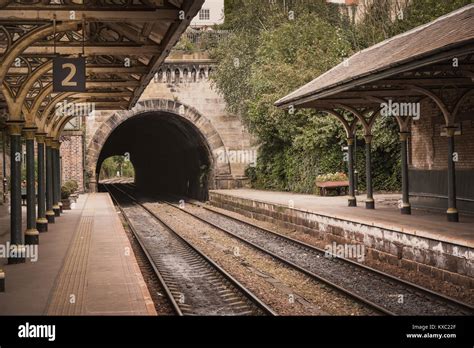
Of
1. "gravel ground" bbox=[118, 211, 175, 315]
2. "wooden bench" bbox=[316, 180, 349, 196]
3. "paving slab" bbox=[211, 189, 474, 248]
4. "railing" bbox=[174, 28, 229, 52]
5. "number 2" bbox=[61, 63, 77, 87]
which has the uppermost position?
"railing" bbox=[174, 28, 229, 52]

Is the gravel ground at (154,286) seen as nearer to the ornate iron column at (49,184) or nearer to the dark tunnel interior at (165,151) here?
the ornate iron column at (49,184)

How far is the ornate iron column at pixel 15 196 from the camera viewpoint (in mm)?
10102

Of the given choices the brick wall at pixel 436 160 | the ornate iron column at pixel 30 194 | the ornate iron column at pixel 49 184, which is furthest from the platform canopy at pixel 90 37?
the brick wall at pixel 436 160

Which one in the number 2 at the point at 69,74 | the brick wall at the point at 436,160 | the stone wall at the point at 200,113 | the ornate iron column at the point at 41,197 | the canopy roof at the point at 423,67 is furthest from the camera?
the stone wall at the point at 200,113

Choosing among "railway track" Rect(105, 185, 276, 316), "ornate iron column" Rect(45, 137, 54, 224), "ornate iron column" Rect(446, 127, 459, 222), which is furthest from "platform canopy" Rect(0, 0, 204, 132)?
"ornate iron column" Rect(446, 127, 459, 222)

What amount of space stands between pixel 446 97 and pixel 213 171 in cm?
1740

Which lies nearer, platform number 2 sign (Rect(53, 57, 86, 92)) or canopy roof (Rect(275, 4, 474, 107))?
platform number 2 sign (Rect(53, 57, 86, 92))

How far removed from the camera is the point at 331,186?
24.0 m

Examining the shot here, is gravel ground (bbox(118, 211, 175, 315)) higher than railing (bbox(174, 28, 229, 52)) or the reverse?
the reverse

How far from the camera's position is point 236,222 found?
22.0 m

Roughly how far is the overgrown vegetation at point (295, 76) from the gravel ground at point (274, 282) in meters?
8.48

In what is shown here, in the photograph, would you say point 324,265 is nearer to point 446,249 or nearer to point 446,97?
point 446,249

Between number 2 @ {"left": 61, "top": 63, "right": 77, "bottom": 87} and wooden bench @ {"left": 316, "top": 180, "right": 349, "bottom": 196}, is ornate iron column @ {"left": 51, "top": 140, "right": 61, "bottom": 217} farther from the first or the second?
number 2 @ {"left": 61, "top": 63, "right": 77, "bottom": 87}

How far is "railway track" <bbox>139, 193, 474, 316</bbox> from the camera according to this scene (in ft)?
28.6
